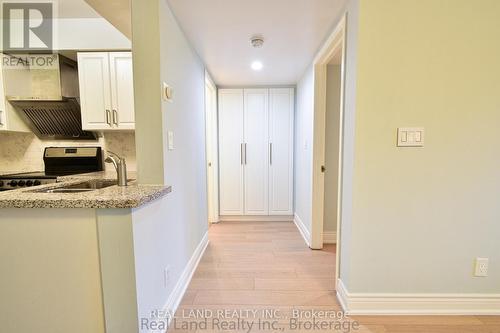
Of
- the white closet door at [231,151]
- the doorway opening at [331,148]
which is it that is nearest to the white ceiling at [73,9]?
the white closet door at [231,151]

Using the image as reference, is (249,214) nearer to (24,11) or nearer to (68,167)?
(68,167)

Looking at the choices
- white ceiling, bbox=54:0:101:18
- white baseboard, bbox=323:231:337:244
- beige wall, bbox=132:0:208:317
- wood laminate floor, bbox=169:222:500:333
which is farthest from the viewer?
white baseboard, bbox=323:231:337:244

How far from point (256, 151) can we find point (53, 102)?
2622 millimetres

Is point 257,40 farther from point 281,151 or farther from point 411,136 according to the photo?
point 281,151

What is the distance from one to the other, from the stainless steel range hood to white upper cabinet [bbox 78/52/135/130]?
0.25 meters

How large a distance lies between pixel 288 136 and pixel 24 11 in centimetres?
337

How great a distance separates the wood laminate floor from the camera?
4.90 feet

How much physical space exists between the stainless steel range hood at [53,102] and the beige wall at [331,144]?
9.44 ft

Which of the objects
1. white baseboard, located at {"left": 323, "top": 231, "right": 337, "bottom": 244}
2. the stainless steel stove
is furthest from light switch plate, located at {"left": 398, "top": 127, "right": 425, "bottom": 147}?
the stainless steel stove

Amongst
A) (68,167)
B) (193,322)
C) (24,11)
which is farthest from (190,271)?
(24,11)

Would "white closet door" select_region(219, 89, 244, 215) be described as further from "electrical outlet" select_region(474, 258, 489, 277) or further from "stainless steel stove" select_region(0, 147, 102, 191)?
"electrical outlet" select_region(474, 258, 489, 277)

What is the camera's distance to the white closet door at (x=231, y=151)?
3590mm

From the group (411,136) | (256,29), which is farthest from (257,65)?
(411,136)

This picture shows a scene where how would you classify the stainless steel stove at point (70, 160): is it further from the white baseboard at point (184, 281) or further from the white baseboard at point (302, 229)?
the white baseboard at point (302, 229)
